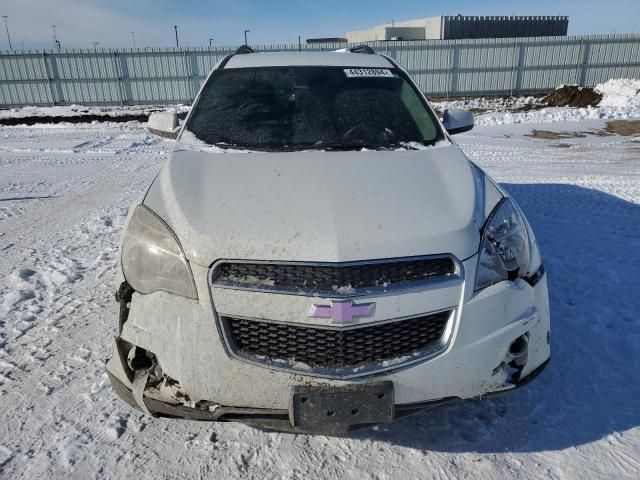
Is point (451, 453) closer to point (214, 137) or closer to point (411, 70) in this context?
point (214, 137)

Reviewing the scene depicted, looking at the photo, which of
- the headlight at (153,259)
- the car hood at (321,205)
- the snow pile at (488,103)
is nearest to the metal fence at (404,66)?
the snow pile at (488,103)

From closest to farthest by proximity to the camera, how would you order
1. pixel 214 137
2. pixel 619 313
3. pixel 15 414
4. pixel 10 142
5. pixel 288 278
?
pixel 288 278 < pixel 15 414 < pixel 214 137 < pixel 619 313 < pixel 10 142

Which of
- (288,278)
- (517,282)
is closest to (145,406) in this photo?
(288,278)

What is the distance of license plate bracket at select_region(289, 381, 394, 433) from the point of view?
1.74 m

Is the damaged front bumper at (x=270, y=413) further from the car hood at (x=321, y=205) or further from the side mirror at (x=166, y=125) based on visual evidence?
the side mirror at (x=166, y=125)

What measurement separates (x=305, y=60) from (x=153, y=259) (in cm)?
226

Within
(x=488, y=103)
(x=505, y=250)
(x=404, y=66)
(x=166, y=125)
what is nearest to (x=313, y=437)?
(x=505, y=250)

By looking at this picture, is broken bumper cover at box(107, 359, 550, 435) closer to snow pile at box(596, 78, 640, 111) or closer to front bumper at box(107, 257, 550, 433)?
front bumper at box(107, 257, 550, 433)

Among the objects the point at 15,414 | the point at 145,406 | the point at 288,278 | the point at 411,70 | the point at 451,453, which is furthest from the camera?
the point at 411,70

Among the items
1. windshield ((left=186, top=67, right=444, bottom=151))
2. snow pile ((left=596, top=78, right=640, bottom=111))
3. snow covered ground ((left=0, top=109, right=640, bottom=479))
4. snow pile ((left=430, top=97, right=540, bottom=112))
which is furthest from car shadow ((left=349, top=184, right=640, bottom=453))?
snow pile ((left=430, top=97, right=540, bottom=112))

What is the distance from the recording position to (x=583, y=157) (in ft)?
29.3

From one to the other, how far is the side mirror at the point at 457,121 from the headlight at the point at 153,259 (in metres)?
2.47

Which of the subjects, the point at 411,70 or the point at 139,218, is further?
the point at 411,70

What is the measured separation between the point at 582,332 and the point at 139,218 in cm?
278
